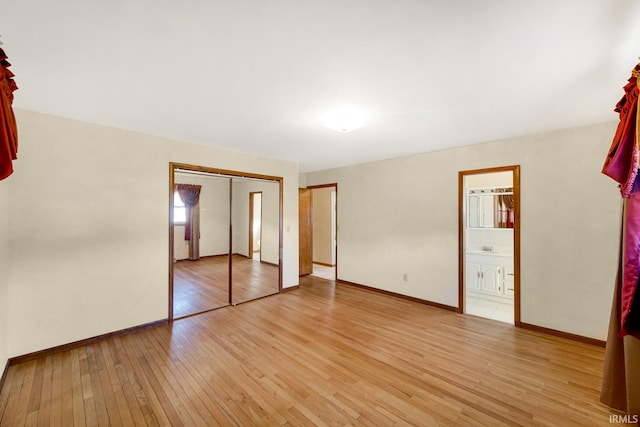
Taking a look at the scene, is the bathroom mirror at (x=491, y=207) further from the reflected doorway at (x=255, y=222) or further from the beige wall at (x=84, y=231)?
the beige wall at (x=84, y=231)

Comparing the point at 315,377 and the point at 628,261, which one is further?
the point at 315,377

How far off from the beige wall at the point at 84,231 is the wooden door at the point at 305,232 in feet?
9.57

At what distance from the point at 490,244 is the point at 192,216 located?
5.46 m

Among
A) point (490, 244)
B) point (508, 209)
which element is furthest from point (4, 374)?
point (508, 209)

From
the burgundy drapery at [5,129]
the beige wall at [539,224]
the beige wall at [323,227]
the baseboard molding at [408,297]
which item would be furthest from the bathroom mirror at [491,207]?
the burgundy drapery at [5,129]

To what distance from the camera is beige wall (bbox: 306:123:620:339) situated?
2797mm

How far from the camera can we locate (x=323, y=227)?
7523 millimetres

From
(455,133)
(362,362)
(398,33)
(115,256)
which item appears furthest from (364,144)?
(115,256)

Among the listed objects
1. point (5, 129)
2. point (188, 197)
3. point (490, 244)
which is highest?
point (5, 129)

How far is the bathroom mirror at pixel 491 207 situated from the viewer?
4512mm

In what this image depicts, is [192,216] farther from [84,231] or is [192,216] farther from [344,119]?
[344,119]

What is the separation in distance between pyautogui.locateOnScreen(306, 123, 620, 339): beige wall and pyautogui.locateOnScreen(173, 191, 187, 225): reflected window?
350 centimetres

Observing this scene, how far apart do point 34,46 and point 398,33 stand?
2.18 m

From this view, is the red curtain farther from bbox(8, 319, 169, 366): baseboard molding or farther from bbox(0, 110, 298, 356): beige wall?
bbox(8, 319, 169, 366): baseboard molding
